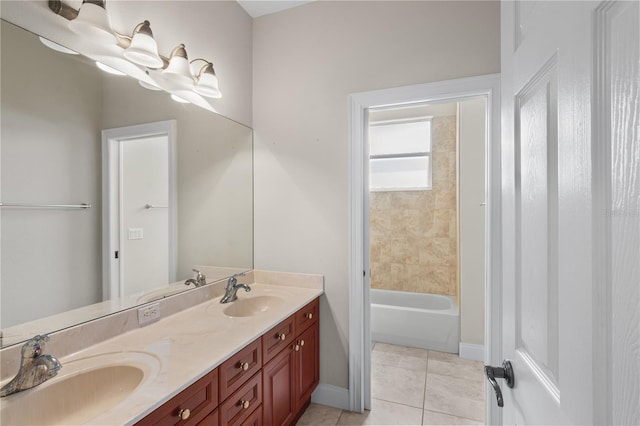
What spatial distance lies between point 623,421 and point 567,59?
539 mm

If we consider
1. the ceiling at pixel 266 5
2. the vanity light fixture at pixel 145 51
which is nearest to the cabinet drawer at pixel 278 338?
the vanity light fixture at pixel 145 51

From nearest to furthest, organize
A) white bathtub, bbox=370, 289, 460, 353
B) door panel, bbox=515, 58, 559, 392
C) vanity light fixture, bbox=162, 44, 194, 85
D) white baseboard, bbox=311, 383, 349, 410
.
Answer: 1. door panel, bbox=515, 58, 559, 392
2. vanity light fixture, bbox=162, 44, 194, 85
3. white baseboard, bbox=311, 383, 349, 410
4. white bathtub, bbox=370, 289, 460, 353

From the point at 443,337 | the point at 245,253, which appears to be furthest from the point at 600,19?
the point at 443,337

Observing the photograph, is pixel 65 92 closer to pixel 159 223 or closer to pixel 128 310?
pixel 159 223

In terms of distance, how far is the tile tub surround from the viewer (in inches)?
34.1

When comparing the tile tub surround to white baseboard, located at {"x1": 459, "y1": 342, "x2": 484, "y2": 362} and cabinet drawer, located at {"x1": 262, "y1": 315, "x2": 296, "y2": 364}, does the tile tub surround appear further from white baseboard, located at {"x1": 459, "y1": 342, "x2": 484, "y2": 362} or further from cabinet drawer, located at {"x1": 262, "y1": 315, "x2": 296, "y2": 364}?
white baseboard, located at {"x1": 459, "y1": 342, "x2": 484, "y2": 362}

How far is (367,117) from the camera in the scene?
1.99 meters

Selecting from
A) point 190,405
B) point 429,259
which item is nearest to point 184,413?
point 190,405

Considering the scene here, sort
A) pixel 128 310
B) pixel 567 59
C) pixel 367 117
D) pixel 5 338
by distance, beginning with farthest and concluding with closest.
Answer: pixel 367 117, pixel 128 310, pixel 5 338, pixel 567 59

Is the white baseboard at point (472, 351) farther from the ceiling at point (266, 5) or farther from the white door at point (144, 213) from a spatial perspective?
the ceiling at point (266, 5)

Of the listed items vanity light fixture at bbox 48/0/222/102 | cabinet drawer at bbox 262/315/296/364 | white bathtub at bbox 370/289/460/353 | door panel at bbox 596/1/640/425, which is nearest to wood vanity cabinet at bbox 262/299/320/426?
cabinet drawer at bbox 262/315/296/364

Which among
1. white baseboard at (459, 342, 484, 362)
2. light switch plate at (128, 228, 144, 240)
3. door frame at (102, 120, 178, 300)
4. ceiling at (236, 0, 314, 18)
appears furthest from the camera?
white baseboard at (459, 342, 484, 362)

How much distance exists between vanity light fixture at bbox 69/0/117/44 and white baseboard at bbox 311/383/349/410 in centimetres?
230

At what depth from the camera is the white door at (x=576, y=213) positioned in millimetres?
373
